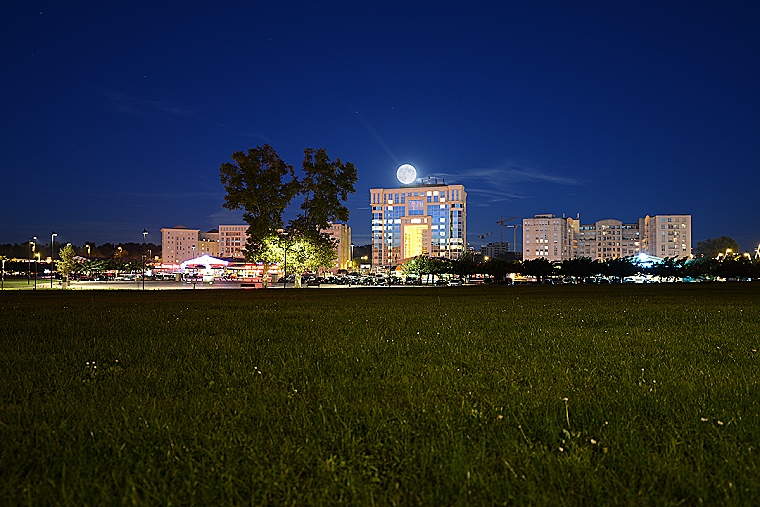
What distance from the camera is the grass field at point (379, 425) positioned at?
10.9ft

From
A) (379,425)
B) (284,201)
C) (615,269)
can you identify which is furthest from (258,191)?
(615,269)

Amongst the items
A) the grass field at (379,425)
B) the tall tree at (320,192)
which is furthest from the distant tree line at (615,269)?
the grass field at (379,425)

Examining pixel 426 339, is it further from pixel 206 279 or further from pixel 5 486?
pixel 206 279

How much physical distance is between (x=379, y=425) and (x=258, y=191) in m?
53.1

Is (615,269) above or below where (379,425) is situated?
above

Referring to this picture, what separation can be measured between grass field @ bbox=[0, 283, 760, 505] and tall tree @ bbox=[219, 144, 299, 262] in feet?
156

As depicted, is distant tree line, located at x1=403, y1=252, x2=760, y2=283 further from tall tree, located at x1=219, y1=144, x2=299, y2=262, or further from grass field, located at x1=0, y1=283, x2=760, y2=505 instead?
grass field, located at x1=0, y1=283, x2=760, y2=505

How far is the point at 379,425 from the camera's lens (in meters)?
4.33

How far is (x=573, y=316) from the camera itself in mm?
14336

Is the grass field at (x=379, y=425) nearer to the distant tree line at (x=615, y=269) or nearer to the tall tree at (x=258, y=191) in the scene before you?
the tall tree at (x=258, y=191)

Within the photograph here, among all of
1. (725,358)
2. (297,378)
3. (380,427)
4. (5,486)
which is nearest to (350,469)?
(380,427)

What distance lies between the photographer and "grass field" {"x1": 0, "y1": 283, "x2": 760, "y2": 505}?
10.9 ft

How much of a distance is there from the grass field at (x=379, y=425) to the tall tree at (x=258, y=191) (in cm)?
4753

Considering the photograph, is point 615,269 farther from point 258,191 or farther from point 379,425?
point 379,425
